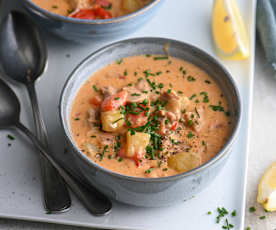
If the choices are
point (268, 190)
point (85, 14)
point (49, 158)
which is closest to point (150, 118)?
point (49, 158)

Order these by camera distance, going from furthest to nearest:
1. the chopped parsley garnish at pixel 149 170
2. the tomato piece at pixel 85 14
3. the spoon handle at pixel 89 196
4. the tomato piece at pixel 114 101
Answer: the tomato piece at pixel 85 14, the tomato piece at pixel 114 101, the spoon handle at pixel 89 196, the chopped parsley garnish at pixel 149 170

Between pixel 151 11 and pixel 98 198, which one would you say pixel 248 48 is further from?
pixel 98 198

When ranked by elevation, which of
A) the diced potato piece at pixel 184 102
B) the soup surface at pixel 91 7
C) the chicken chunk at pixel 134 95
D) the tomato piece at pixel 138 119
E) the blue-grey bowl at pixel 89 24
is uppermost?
the soup surface at pixel 91 7

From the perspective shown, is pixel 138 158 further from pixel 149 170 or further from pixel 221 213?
pixel 221 213

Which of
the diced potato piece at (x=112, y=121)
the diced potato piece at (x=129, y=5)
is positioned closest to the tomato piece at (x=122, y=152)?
the diced potato piece at (x=112, y=121)

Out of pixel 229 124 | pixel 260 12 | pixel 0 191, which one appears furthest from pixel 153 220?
pixel 260 12

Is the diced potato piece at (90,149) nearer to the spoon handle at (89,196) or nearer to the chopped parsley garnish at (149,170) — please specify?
the spoon handle at (89,196)
